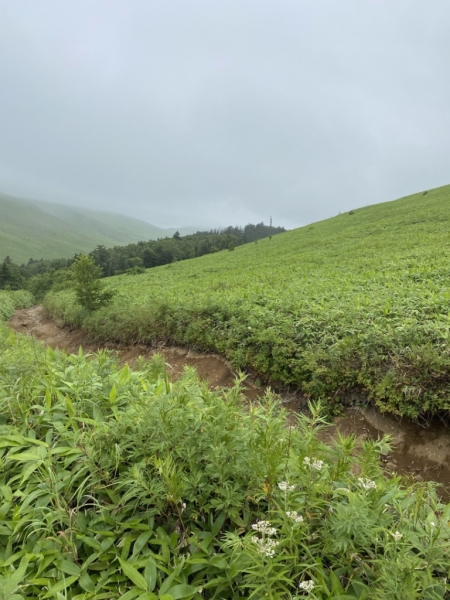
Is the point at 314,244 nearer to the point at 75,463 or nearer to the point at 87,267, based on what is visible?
the point at 87,267

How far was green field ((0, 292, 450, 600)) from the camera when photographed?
157cm

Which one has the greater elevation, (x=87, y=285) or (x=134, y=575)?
(x=87, y=285)

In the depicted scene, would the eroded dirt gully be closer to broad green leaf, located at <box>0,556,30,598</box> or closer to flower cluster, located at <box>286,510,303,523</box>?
flower cluster, located at <box>286,510,303,523</box>

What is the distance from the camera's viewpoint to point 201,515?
6.56 feet

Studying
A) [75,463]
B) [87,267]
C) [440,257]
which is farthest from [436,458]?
[87,267]

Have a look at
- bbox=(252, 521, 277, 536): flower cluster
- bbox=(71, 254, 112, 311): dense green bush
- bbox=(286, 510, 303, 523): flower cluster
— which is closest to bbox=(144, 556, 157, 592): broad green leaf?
bbox=(252, 521, 277, 536): flower cluster

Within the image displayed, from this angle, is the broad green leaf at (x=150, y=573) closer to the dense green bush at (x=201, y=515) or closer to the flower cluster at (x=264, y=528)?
the dense green bush at (x=201, y=515)

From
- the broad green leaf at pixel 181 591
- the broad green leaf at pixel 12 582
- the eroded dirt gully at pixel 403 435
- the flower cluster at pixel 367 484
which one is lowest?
the eroded dirt gully at pixel 403 435

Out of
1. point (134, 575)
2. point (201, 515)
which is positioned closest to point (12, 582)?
point (134, 575)

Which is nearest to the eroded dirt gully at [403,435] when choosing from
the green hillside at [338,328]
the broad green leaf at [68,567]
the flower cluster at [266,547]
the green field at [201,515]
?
the green hillside at [338,328]

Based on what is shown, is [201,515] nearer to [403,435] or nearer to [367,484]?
[367,484]

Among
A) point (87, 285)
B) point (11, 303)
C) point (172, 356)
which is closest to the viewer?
point (172, 356)

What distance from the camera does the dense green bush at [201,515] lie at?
1.57m

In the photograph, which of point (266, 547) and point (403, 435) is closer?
point (266, 547)
